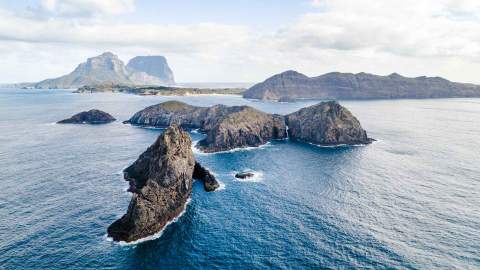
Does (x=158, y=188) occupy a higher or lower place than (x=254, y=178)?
higher

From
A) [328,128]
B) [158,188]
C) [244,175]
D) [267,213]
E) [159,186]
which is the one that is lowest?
[267,213]

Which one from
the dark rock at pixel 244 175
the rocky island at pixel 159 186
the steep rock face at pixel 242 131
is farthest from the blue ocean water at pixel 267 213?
the steep rock face at pixel 242 131

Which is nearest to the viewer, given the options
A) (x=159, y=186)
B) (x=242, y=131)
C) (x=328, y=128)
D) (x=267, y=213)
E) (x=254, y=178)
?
(x=159, y=186)

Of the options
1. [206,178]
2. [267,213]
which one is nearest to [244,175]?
[206,178]

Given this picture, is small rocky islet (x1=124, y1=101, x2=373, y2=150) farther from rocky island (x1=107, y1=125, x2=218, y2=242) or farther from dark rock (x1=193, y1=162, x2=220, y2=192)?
rocky island (x1=107, y1=125, x2=218, y2=242)

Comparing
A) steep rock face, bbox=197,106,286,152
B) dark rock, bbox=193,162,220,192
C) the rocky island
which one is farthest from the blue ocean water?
steep rock face, bbox=197,106,286,152

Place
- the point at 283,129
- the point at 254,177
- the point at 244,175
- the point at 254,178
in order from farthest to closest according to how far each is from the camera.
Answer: the point at 283,129
the point at 254,177
the point at 244,175
the point at 254,178

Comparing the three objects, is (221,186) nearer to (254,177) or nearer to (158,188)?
(254,177)

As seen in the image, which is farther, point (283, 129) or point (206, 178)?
point (283, 129)
